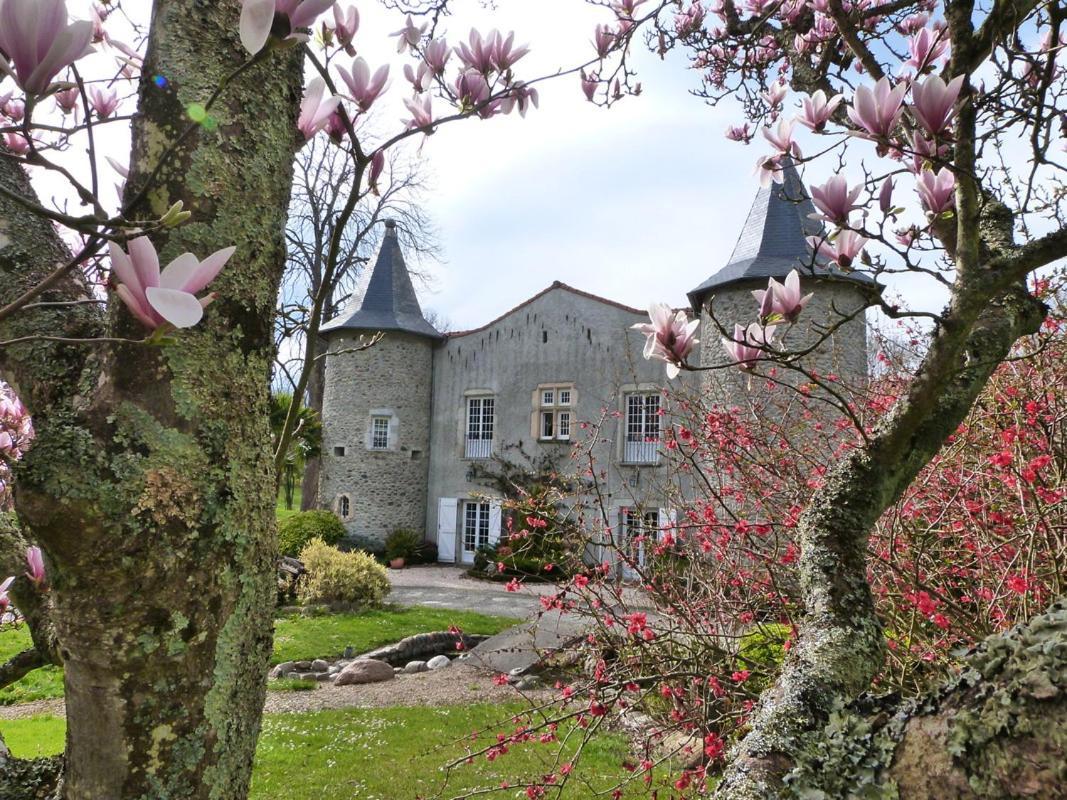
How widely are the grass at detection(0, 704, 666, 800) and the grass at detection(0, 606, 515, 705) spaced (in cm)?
148

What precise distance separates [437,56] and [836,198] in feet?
3.39

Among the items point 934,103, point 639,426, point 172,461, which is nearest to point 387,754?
point 172,461

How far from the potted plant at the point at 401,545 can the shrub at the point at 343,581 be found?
5737 millimetres

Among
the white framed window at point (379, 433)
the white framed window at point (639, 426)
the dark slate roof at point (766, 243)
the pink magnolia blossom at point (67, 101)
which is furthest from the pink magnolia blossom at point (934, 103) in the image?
the white framed window at point (379, 433)

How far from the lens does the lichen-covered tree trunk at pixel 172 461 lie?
3.06 ft

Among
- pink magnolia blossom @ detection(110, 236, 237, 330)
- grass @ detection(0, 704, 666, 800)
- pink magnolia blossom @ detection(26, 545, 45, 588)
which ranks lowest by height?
grass @ detection(0, 704, 666, 800)

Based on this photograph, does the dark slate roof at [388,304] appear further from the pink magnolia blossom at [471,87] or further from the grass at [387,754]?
the pink magnolia blossom at [471,87]

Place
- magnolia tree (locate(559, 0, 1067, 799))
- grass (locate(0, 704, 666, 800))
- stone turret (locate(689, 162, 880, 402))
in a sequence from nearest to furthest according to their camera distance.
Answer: magnolia tree (locate(559, 0, 1067, 799)) < grass (locate(0, 704, 666, 800)) < stone turret (locate(689, 162, 880, 402))

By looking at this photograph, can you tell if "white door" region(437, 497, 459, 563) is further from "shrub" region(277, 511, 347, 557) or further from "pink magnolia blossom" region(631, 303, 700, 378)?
"pink magnolia blossom" region(631, 303, 700, 378)

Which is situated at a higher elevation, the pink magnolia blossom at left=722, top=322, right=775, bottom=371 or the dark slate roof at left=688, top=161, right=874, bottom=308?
the dark slate roof at left=688, top=161, right=874, bottom=308

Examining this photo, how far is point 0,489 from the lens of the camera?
280cm

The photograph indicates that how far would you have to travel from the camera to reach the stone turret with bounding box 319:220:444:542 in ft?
57.1

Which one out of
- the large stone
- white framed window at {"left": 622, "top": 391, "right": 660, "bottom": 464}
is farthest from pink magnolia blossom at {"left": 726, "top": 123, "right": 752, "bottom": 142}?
white framed window at {"left": 622, "top": 391, "right": 660, "bottom": 464}

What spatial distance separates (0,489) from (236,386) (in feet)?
8.11
